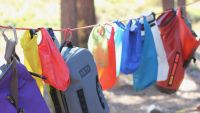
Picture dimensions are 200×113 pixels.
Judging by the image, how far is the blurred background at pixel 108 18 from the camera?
29.2 ft

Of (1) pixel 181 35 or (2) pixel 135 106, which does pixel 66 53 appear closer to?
(1) pixel 181 35

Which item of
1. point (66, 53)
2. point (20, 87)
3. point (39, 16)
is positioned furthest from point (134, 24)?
point (39, 16)

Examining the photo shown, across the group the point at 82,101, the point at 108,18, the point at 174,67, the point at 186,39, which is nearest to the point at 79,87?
the point at 82,101

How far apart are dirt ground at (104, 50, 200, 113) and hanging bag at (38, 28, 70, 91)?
5557 millimetres

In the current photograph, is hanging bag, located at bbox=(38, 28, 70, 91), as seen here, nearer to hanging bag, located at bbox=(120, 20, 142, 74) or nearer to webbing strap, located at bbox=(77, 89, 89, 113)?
webbing strap, located at bbox=(77, 89, 89, 113)

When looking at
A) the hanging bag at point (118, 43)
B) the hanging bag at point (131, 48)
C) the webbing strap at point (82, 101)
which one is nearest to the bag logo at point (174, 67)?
the hanging bag at point (131, 48)

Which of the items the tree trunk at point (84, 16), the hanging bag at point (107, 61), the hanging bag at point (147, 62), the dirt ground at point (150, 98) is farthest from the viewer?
the tree trunk at point (84, 16)

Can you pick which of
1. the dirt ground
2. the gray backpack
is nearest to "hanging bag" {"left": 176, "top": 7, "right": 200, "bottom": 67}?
the gray backpack

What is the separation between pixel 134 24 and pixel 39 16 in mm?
12649

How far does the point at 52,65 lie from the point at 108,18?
14356 mm

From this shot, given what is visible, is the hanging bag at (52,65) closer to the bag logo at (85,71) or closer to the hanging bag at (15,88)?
the bag logo at (85,71)

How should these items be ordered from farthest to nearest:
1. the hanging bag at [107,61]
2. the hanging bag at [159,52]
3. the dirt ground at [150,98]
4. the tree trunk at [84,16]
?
the tree trunk at [84,16]
the dirt ground at [150,98]
the hanging bag at [159,52]
the hanging bag at [107,61]

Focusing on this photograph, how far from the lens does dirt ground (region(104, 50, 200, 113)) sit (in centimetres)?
929

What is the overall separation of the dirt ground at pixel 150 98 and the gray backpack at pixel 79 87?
516cm
